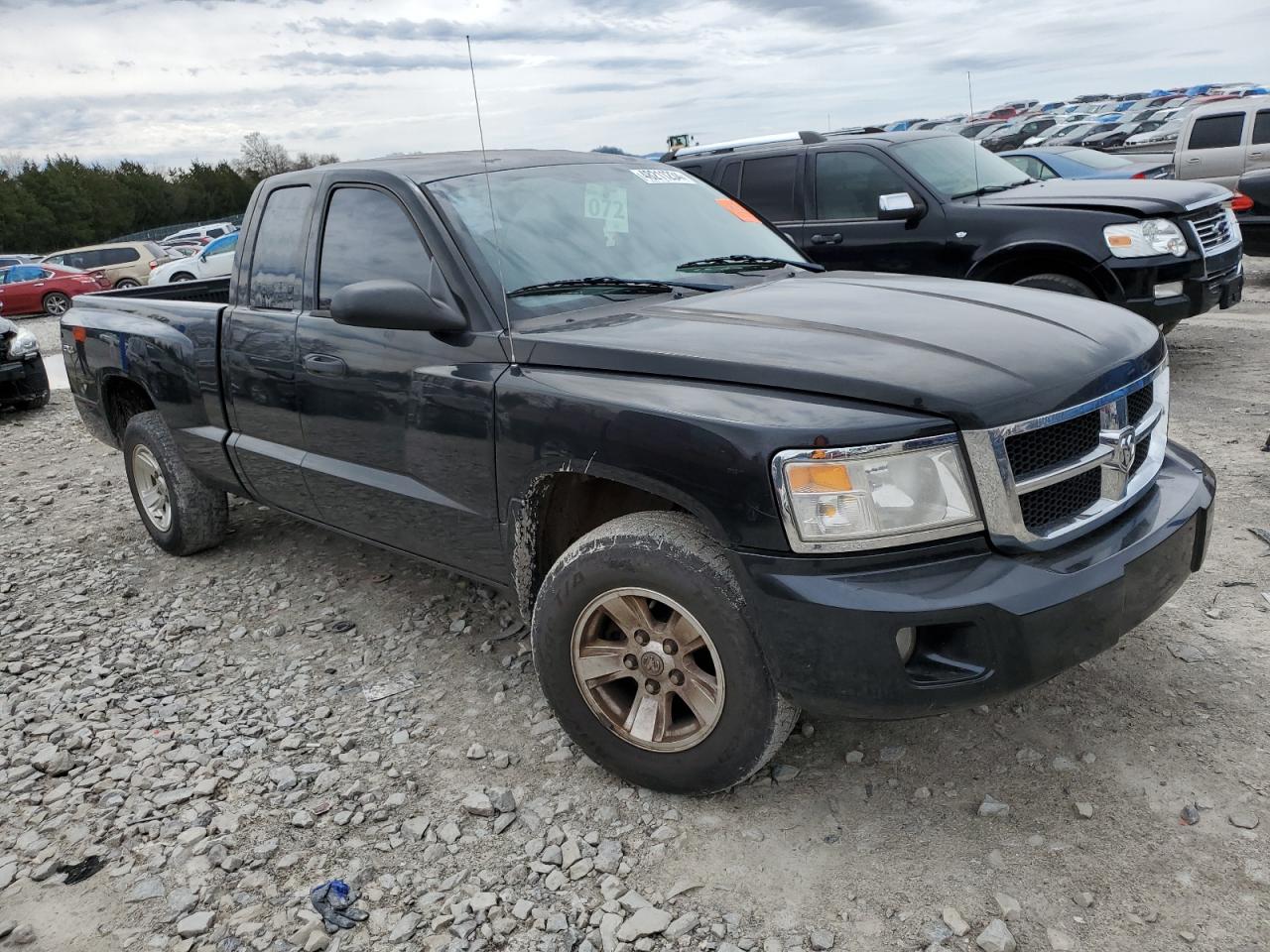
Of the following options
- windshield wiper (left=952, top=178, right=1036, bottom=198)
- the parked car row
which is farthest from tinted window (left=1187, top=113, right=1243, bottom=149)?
the parked car row

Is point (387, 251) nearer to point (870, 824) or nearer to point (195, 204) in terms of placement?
point (870, 824)

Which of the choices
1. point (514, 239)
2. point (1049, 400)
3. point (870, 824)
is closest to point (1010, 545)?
point (1049, 400)

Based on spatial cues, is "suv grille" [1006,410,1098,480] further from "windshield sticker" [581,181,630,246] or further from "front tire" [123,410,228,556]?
"front tire" [123,410,228,556]

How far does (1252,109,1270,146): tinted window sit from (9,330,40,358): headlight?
14482 millimetres

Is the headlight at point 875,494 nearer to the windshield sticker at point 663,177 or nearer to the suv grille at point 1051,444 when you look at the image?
the suv grille at point 1051,444

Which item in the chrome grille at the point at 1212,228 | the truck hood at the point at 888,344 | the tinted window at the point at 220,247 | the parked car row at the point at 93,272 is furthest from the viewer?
the parked car row at the point at 93,272

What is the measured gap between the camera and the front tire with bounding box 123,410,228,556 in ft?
15.8

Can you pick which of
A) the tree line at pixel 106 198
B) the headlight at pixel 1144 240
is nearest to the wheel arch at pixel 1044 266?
the headlight at pixel 1144 240

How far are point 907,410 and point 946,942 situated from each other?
1.19m

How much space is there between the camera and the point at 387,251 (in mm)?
3477

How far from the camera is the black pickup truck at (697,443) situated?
2305 mm

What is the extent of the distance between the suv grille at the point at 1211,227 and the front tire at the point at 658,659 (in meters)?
5.65

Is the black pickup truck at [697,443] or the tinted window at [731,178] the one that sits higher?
the tinted window at [731,178]

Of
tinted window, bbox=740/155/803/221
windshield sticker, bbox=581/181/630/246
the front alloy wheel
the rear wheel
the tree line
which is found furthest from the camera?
the tree line
